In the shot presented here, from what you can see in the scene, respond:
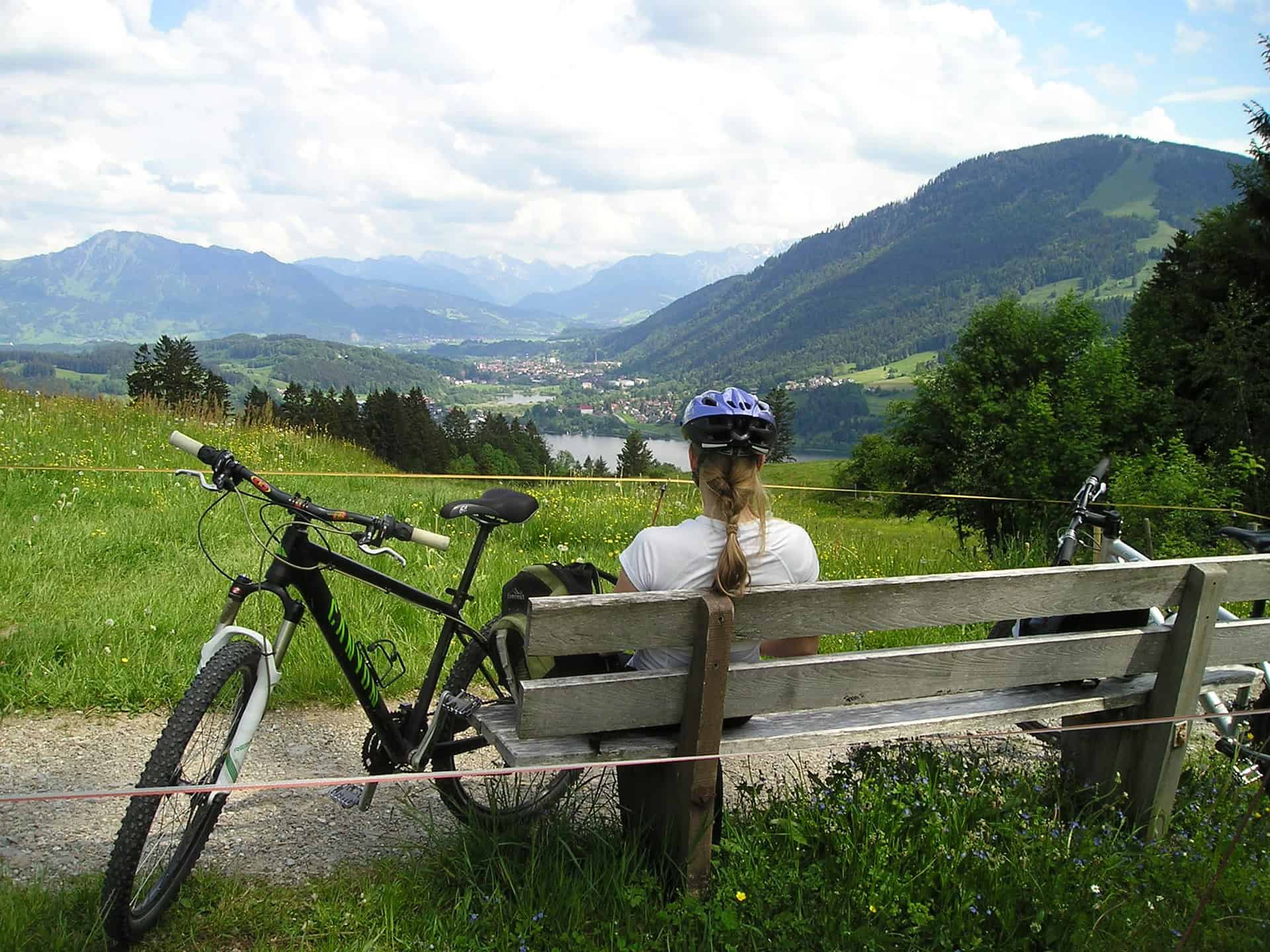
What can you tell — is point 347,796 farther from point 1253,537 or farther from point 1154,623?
point 1253,537

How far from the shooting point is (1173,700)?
346cm

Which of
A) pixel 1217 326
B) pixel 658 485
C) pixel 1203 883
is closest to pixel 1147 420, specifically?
pixel 1217 326

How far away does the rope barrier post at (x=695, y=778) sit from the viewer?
2756mm

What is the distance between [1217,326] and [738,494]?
37576 millimetres

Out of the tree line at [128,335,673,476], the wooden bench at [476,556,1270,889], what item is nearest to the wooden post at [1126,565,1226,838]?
the wooden bench at [476,556,1270,889]

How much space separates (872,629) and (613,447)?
137709mm

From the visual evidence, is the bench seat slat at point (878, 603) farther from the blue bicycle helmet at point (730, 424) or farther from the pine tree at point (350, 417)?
the pine tree at point (350, 417)

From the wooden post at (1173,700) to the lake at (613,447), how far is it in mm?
104153

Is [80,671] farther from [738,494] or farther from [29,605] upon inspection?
[738,494]

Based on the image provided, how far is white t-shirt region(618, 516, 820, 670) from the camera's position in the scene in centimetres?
296

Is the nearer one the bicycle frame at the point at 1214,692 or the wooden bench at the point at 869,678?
the wooden bench at the point at 869,678

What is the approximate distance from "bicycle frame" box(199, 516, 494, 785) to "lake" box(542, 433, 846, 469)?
341 feet

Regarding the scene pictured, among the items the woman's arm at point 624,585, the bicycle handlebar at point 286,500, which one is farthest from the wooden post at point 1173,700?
the bicycle handlebar at point 286,500

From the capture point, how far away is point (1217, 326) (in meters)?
34.0
